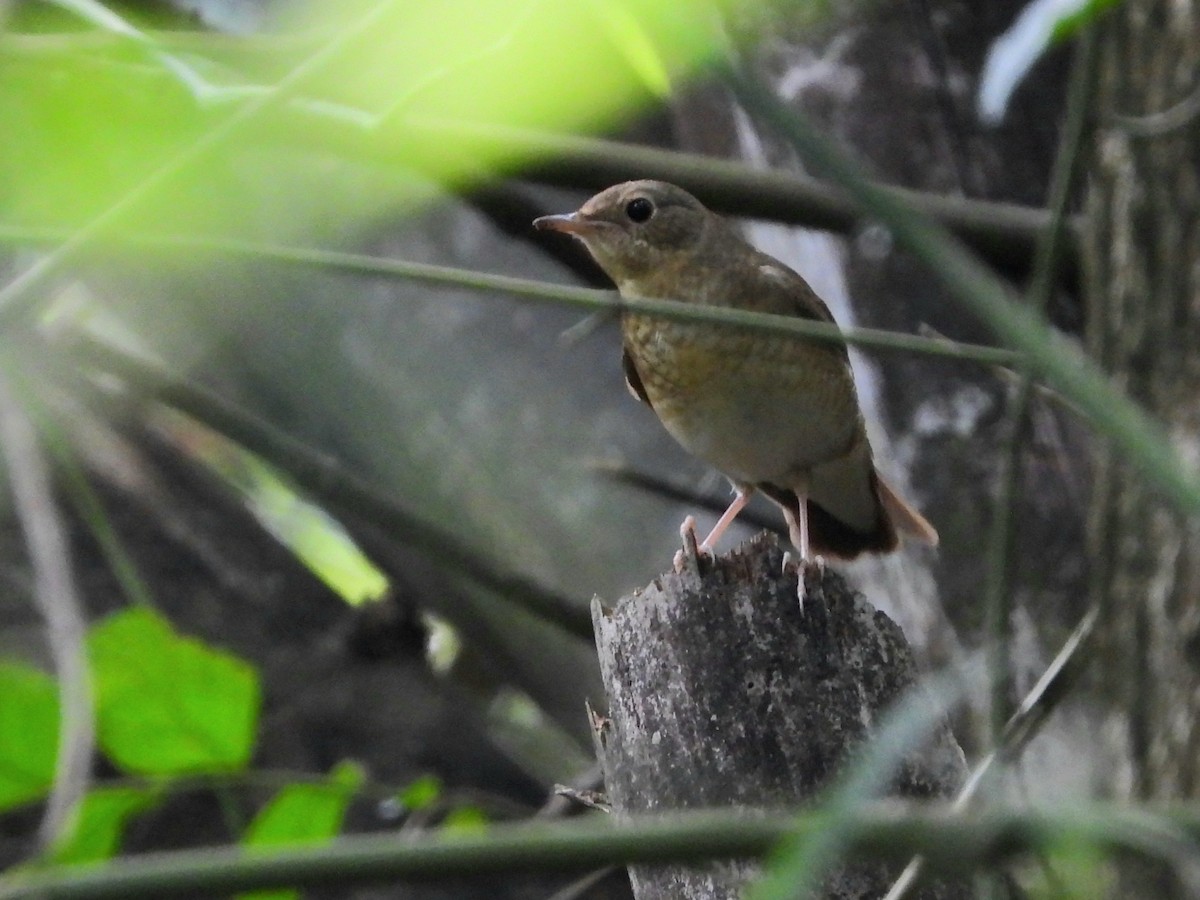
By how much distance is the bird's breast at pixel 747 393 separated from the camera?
9.03ft

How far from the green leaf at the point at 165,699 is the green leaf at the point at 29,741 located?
87mm

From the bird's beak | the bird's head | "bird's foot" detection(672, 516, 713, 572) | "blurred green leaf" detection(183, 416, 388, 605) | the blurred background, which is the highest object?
"bird's foot" detection(672, 516, 713, 572)

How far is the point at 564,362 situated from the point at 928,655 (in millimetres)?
1221

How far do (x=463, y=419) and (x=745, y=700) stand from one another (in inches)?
99.3

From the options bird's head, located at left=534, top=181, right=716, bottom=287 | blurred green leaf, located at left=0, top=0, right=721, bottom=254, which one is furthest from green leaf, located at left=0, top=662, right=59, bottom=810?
bird's head, located at left=534, top=181, right=716, bottom=287

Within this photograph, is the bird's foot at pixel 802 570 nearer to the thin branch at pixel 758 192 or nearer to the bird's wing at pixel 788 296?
the bird's wing at pixel 788 296

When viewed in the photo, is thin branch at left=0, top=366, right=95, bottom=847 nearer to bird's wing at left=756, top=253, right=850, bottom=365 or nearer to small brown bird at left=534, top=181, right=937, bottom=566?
small brown bird at left=534, top=181, right=937, bottom=566

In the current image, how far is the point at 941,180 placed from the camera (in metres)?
3.69

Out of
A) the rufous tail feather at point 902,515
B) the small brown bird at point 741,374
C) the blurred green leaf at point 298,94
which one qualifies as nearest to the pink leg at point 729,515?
the small brown bird at point 741,374

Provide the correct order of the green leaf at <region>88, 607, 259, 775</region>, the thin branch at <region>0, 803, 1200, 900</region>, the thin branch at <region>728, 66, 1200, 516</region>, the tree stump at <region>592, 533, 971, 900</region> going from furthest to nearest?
the green leaf at <region>88, 607, 259, 775</region>, the tree stump at <region>592, 533, 971, 900</region>, the thin branch at <region>728, 66, 1200, 516</region>, the thin branch at <region>0, 803, 1200, 900</region>

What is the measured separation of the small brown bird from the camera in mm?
2758

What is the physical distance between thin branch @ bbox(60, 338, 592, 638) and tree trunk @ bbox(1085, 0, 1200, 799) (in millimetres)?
1056

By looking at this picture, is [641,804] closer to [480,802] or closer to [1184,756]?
[1184,756]

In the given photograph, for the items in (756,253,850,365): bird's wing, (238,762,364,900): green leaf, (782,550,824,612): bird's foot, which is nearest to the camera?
(782,550,824,612): bird's foot
